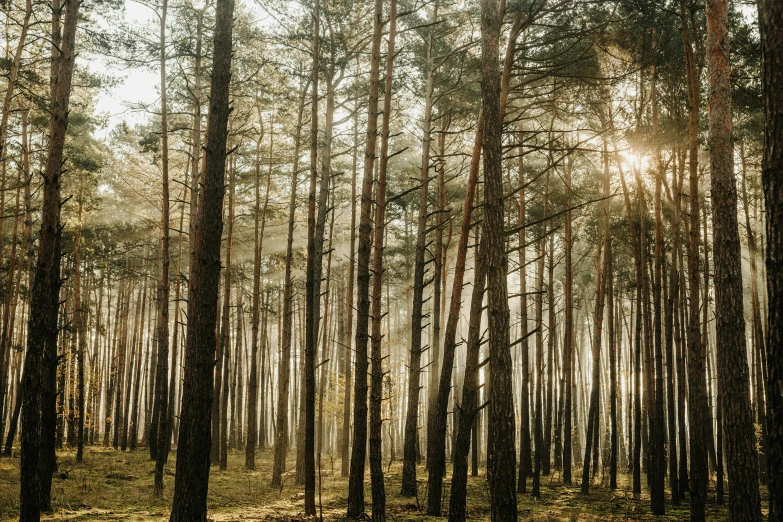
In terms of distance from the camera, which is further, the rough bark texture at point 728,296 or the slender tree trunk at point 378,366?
the slender tree trunk at point 378,366

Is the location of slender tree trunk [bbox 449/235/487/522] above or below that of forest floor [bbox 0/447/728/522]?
above

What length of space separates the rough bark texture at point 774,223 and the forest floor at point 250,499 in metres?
7.23

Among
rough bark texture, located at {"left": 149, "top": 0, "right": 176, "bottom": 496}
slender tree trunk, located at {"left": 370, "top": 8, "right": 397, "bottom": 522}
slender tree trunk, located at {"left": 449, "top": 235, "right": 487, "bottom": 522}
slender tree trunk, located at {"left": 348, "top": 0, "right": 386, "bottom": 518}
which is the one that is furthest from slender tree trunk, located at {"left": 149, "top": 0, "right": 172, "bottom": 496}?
slender tree trunk, located at {"left": 449, "top": 235, "right": 487, "bottom": 522}

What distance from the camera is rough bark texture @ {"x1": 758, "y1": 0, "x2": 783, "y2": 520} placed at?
3268 millimetres

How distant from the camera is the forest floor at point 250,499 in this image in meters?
9.91

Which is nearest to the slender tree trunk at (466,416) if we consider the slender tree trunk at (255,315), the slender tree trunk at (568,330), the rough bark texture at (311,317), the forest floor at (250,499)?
the forest floor at (250,499)

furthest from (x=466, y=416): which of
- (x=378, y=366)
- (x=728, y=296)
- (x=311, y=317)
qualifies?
(x=728, y=296)

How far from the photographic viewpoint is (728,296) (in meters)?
6.92

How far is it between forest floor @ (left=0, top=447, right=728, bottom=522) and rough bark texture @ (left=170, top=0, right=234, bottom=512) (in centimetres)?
318

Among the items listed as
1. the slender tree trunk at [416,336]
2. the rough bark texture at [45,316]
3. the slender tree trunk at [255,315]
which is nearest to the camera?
the rough bark texture at [45,316]

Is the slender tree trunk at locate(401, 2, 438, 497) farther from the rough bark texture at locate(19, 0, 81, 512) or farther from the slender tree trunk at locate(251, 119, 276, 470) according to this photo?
the rough bark texture at locate(19, 0, 81, 512)

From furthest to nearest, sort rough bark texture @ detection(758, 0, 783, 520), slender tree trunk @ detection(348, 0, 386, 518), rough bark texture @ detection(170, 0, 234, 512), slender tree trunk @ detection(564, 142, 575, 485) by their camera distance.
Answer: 1. slender tree trunk @ detection(564, 142, 575, 485)
2. slender tree trunk @ detection(348, 0, 386, 518)
3. rough bark texture @ detection(170, 0, 234, 512)
4. rough bark texture @ detection(758, 0, 783, 520)

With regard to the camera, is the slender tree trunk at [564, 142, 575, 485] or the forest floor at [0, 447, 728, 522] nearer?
the forest floor at [0, 447, 728, 522]

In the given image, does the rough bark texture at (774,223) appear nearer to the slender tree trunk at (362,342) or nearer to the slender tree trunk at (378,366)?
the slender tree trunk at (378,366)
